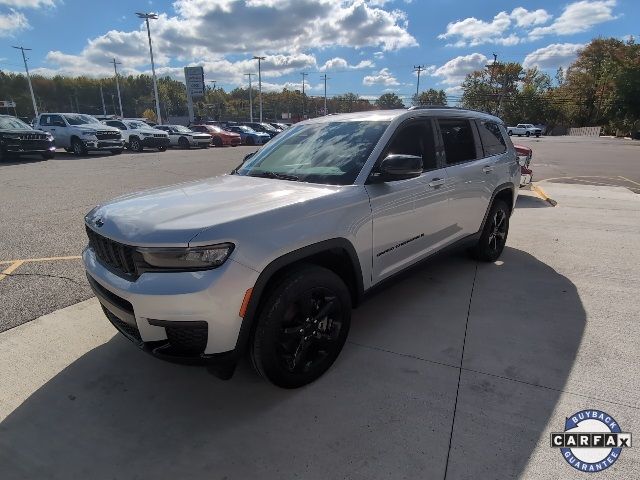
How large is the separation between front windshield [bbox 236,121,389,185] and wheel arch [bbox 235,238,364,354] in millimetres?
526

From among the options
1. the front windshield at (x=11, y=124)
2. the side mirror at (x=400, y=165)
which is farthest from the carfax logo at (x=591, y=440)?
the front windshield at (x=11, y=124)

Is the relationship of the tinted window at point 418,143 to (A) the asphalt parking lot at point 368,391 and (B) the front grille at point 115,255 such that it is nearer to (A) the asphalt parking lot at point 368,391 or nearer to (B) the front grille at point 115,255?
(A) the asphalt parking lot at point 368,391

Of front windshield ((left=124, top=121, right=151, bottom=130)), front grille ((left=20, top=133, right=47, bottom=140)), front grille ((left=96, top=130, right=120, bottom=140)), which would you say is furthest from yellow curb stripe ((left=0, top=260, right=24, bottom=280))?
front windshield ((left=124, top=121, right=151, bottom=130))

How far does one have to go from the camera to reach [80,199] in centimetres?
861

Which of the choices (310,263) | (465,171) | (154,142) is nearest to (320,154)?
(310,263)

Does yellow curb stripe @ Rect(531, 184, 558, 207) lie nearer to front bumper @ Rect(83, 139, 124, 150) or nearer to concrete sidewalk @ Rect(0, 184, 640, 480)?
concrete sidewalk @ Rect(0, 184, 640, 480)

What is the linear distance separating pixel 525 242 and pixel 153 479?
545 centimetres

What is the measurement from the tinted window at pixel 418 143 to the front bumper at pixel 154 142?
22.5m

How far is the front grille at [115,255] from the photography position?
2387mm

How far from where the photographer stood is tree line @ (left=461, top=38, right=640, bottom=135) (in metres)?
50.4

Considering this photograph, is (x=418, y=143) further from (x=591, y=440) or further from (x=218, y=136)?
(x=218, y=136)

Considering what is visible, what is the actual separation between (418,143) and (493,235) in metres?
1.89

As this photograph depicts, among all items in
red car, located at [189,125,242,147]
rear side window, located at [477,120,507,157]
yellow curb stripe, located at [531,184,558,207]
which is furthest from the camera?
red car, located at [189,125,242,147]

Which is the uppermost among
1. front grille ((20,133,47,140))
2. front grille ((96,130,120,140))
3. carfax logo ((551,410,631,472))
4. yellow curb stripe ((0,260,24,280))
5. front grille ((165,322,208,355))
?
front grille ((165,322,208,355))
